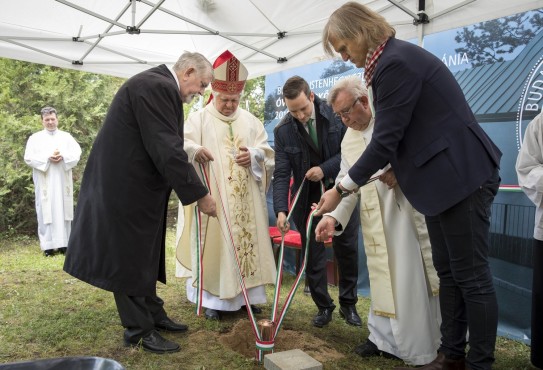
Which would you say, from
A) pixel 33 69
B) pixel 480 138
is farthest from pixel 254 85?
pixel 480 138

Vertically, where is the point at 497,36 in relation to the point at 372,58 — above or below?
above

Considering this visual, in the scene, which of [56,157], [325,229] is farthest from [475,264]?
[56,157]

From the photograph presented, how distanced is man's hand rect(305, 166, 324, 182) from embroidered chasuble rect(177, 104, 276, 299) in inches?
22.7

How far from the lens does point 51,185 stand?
718 centimetres

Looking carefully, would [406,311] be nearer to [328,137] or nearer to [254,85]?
[328,137]

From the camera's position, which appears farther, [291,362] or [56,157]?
[56,157]

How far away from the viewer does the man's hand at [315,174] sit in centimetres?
369

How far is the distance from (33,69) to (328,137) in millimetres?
8314

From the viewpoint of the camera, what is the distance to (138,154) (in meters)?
3.00

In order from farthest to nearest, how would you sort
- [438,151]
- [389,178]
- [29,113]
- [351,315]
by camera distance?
[29,113]
[351,315]
[389,178]
[438,151]

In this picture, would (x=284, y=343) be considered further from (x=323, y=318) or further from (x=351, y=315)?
(x=351, y=315)

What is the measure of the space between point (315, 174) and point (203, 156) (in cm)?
89

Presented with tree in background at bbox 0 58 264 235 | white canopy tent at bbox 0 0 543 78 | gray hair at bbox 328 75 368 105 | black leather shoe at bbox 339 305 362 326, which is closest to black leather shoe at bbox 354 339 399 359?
black leather shoe at bbox 339 305 362 326

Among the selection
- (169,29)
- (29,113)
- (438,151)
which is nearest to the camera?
(438,151)
